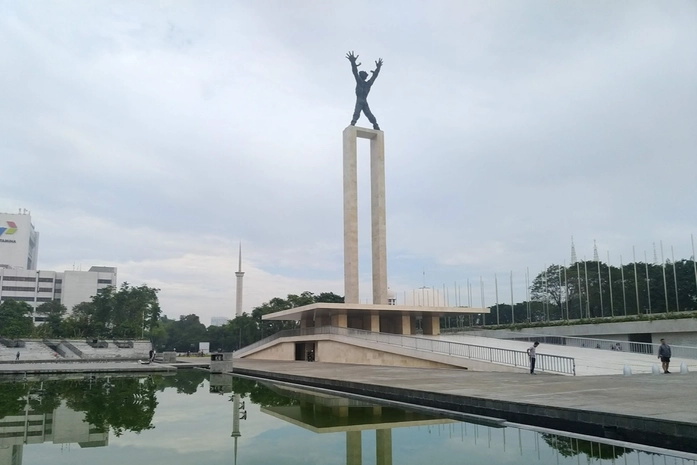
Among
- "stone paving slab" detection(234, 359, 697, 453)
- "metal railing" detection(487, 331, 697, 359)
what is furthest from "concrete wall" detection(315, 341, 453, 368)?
"stone paving slab" detection(234, 359, 697, 453)

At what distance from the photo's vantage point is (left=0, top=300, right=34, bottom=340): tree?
54.6 m

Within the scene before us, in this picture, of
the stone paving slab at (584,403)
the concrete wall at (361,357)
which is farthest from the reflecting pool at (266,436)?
the concrete wall at (361,357)

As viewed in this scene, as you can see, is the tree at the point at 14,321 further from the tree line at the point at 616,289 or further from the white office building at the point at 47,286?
the tree line at the point at 616,289

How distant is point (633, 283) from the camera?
156ft

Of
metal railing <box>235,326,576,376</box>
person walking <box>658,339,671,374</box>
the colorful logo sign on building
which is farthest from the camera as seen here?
the colorful logo sign on building

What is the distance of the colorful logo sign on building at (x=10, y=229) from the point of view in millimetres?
90688

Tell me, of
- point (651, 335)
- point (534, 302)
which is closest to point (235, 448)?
point (651, 335)

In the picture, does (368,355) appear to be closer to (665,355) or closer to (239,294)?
(665,355)

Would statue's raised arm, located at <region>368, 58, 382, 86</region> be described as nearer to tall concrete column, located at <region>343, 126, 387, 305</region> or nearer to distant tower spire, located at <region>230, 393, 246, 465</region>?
tall concrete column, located at <region>343, 126, 387, 305</region>

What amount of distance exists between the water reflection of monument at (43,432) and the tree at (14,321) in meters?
51.1

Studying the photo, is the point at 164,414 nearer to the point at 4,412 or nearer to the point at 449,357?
the point at 4,412

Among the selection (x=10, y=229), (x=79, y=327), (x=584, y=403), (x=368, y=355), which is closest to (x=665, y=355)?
(x=584, y=403)

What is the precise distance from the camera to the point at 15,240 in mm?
91562

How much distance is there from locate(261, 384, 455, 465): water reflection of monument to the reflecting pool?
0.7 inches
